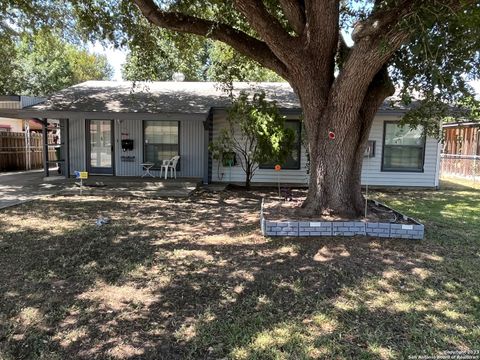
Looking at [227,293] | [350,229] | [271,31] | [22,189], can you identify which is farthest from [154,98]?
[227,293]

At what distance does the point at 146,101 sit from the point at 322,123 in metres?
7.68

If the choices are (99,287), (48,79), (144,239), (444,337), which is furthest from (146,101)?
(48,79)

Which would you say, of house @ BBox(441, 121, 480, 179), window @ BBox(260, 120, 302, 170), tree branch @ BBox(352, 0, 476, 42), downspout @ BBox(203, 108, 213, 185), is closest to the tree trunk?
tree branch @ BBox(352, 0, 476, 42)

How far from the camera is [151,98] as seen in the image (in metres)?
12.5

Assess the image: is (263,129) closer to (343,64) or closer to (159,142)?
(343,64)

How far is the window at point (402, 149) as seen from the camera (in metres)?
12.5

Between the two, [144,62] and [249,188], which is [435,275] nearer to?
[249,188]

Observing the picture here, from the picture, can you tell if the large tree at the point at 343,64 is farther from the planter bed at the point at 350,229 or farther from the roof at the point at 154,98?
the roof at the point at 154,98

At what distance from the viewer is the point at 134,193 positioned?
10242 millimetres

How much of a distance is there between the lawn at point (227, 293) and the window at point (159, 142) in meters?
6.35

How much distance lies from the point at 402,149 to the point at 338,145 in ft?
24.3

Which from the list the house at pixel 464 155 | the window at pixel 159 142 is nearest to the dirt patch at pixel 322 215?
the window at pixel 159 142

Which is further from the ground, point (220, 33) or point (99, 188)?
point (220, 33)

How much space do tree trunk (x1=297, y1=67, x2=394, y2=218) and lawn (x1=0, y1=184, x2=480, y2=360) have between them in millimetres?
877
